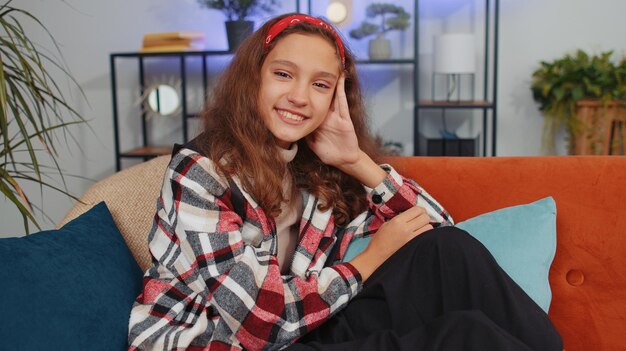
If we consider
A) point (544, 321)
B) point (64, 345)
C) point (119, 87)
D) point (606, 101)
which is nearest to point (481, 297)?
point (544, 321)

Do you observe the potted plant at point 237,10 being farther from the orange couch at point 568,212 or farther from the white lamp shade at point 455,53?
the orange couch at point 568,212

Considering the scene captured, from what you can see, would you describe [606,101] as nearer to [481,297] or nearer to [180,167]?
[481,297]

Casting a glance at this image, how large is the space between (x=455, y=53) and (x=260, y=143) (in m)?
2.20

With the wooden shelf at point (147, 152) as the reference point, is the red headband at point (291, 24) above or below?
above

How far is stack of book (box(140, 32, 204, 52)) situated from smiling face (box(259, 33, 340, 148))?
2.18m

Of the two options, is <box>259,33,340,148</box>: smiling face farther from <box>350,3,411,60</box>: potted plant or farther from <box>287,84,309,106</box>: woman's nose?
<box>350,3,411,60</box>: potted plant

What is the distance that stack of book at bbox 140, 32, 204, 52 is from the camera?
351 centimetres

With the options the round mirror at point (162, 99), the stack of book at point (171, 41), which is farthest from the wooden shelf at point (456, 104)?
the round mirror at point (162, 99)

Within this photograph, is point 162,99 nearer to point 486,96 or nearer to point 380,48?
point 380,48

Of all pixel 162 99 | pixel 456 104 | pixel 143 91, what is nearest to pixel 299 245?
pixel 456 104

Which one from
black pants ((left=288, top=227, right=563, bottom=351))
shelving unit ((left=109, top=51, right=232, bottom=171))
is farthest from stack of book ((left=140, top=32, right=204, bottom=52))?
black pants ((left=288, top=227, right=563, bottom=351))

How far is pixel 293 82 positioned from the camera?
1438 millimetres

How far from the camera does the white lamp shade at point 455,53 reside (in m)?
3.38

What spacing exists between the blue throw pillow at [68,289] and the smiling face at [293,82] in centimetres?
42
